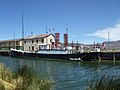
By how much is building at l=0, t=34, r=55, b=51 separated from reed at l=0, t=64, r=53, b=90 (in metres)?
53.2

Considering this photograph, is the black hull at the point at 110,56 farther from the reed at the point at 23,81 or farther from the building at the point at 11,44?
the building at the point at 11,44

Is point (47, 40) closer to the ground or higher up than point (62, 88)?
higher up

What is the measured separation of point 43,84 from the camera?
39.0 ft

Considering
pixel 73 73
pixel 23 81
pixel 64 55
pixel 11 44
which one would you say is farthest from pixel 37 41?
pixel 23 81

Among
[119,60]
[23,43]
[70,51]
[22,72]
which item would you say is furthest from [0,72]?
[23,43]

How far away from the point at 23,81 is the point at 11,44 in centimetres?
8653

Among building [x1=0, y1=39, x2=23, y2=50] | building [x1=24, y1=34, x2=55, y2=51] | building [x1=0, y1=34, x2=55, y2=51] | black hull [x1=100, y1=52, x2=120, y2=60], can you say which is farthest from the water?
building [x1=0, y1=39, x2=23, y2=50]

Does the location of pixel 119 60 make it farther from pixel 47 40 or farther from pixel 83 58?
pixel 47 40

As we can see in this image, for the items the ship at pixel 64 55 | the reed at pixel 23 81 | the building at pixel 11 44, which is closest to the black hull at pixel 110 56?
the ship at pixel 64 55

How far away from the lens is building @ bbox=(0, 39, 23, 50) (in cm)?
9030

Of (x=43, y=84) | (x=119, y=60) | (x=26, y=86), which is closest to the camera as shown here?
(x=26, y=86)

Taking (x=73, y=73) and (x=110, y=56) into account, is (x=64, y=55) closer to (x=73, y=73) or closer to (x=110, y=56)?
(x=110, y=56)

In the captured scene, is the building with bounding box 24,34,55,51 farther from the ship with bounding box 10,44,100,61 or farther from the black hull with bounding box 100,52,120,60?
the black hull with bounding box 100,52,120,60

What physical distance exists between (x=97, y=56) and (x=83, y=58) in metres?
3.35
